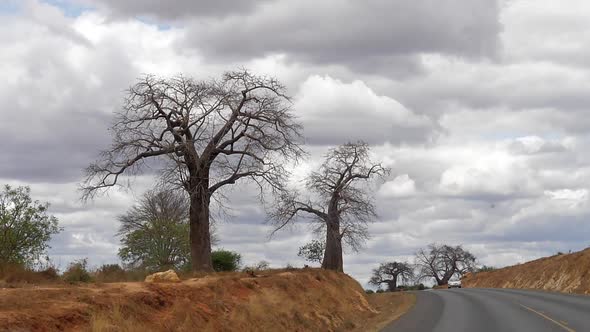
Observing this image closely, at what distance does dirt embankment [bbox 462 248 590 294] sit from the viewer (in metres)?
52.0

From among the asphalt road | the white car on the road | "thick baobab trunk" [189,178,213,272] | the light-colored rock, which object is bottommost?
the asphalt road

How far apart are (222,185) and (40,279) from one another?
12.3 m

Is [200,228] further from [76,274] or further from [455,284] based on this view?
[455,284]

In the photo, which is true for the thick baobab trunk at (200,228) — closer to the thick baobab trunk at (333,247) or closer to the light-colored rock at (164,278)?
the light-colored rock at (164,278)

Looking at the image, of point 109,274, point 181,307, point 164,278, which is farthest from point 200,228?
point 181,307

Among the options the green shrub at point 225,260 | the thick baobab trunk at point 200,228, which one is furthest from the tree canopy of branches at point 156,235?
the thick baobab trunk at point 200,228

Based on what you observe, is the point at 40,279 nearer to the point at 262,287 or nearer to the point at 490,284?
the point at 262,287

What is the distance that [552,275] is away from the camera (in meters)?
59.7

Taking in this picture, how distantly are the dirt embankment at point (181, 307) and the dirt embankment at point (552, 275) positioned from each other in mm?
27491

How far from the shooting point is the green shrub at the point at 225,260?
58250 millimetres

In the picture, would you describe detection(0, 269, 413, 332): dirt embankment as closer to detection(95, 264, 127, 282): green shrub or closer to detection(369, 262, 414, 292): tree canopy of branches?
detection(95, 264, 127, 282): green shrub

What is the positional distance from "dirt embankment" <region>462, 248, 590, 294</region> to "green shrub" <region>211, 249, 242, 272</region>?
26779mm

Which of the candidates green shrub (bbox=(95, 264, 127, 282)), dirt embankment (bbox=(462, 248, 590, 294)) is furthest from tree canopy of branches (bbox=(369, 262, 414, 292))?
green shrub (bbox=(95, 264, 127, 282))

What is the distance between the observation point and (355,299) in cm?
3791
